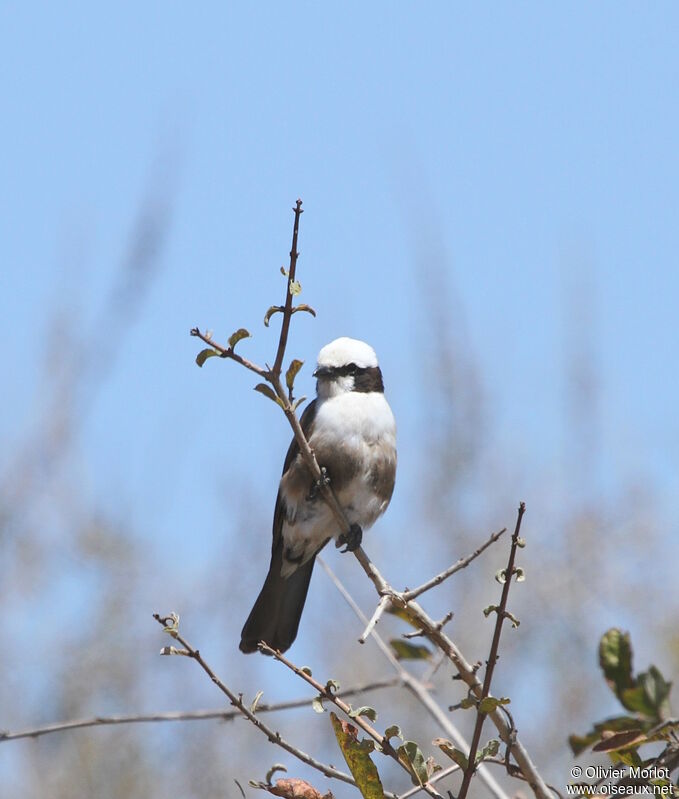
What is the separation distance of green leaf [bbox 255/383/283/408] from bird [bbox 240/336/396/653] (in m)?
2.14

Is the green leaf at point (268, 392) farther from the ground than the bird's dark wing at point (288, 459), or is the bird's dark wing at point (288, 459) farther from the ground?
the bird's dark wing at point (288, 459)

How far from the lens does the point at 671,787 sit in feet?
8.04

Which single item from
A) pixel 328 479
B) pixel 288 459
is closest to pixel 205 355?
pixel 328 479

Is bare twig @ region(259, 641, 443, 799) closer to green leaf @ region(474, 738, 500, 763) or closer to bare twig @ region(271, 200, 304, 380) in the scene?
green leaf @ region(474, 738, 500, 763)

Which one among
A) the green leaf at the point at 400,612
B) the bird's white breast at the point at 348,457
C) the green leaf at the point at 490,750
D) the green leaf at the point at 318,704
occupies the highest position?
the bird's white breast at the point at 348,457

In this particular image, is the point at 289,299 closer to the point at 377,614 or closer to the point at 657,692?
the point at 377,614

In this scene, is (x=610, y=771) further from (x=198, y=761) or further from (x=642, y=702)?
(x=198, y=761)

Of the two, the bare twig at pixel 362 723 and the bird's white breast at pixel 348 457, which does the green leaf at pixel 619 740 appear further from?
the bird's white breast at pixel 348 457

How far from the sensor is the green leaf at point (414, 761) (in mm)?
2703

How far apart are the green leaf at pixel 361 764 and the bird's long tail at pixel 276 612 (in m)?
2.80

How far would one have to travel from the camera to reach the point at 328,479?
5352 millimetres

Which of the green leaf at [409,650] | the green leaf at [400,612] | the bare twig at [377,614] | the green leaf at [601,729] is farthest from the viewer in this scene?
the green leaf at [409,650]

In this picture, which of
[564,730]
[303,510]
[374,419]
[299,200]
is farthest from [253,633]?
[564,730]

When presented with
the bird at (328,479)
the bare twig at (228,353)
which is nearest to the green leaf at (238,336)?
the bare twig at (228,353)
